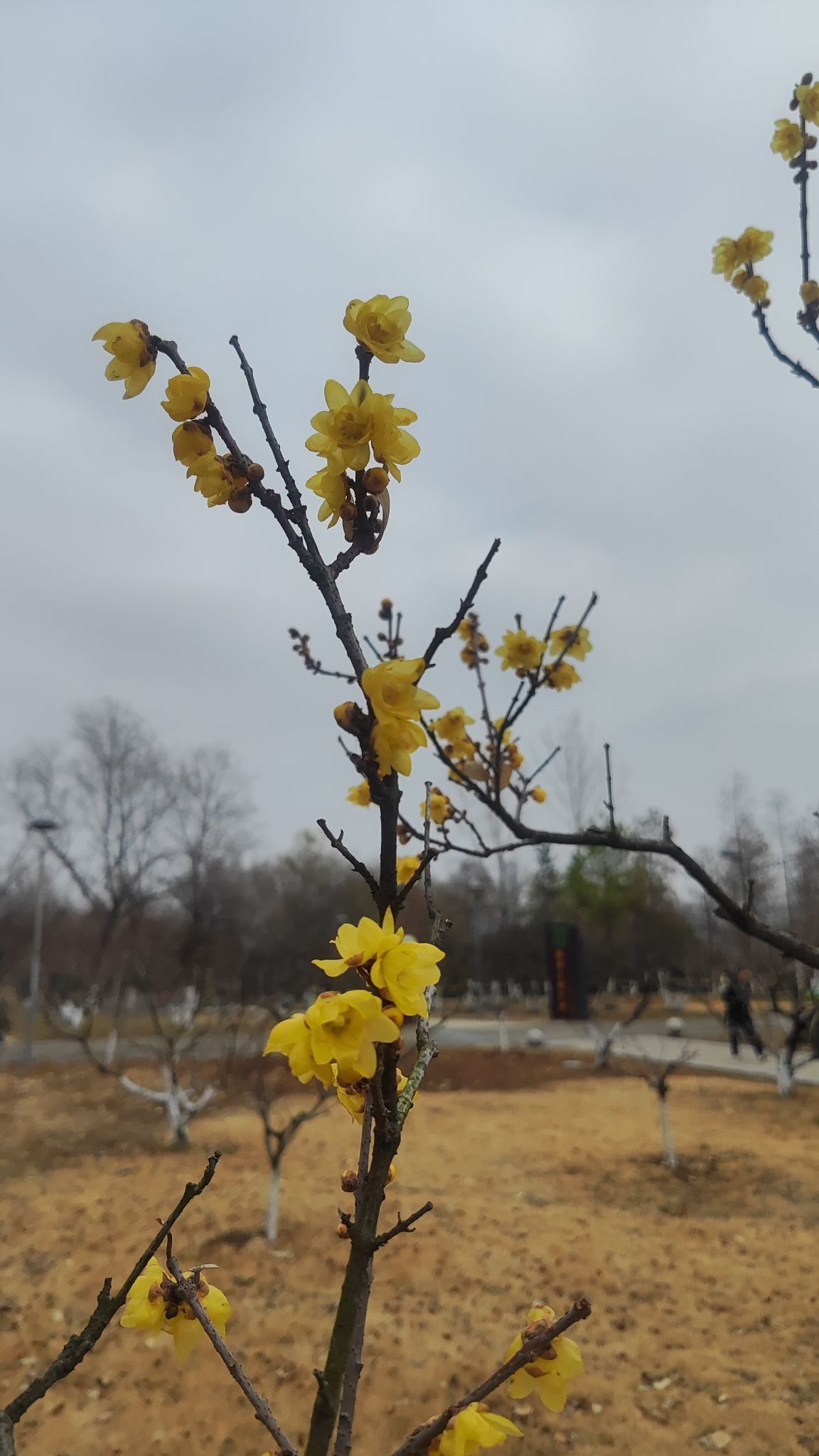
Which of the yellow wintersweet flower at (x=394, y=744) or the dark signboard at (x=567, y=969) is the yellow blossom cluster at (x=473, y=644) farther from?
the dark signboard at (x=567, y=969)

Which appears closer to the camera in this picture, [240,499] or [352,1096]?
[352,1096]

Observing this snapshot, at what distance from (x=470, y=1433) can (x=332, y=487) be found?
47.7 inches

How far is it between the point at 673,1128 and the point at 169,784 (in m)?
28.0

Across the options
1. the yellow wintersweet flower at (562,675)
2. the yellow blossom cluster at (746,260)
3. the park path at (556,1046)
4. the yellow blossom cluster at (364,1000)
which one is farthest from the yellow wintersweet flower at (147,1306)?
the park path at (556,1046)

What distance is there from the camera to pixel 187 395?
1.10m

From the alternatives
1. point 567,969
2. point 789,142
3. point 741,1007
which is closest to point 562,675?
point 789,142

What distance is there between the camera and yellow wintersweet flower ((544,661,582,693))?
3.40m

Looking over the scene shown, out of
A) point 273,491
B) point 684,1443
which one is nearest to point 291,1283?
point 684,1443

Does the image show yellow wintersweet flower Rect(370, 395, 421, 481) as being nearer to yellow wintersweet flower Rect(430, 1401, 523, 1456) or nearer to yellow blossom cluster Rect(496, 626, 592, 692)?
yellow wintersweet flower Rect(430, 1401, 523, 1456)

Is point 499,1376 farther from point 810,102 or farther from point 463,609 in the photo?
point 810,102

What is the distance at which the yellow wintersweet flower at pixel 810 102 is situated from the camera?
2.83 metres

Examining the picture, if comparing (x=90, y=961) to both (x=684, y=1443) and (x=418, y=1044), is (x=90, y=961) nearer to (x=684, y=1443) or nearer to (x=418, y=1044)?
(x=684, y=1443)

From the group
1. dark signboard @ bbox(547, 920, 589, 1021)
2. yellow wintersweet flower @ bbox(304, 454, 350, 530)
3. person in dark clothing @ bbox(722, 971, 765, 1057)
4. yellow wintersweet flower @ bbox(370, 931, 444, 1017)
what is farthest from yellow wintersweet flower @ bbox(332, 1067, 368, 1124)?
dark signboard @ bbox(547, 920, 589, 1021)

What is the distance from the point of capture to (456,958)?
2812 cm
